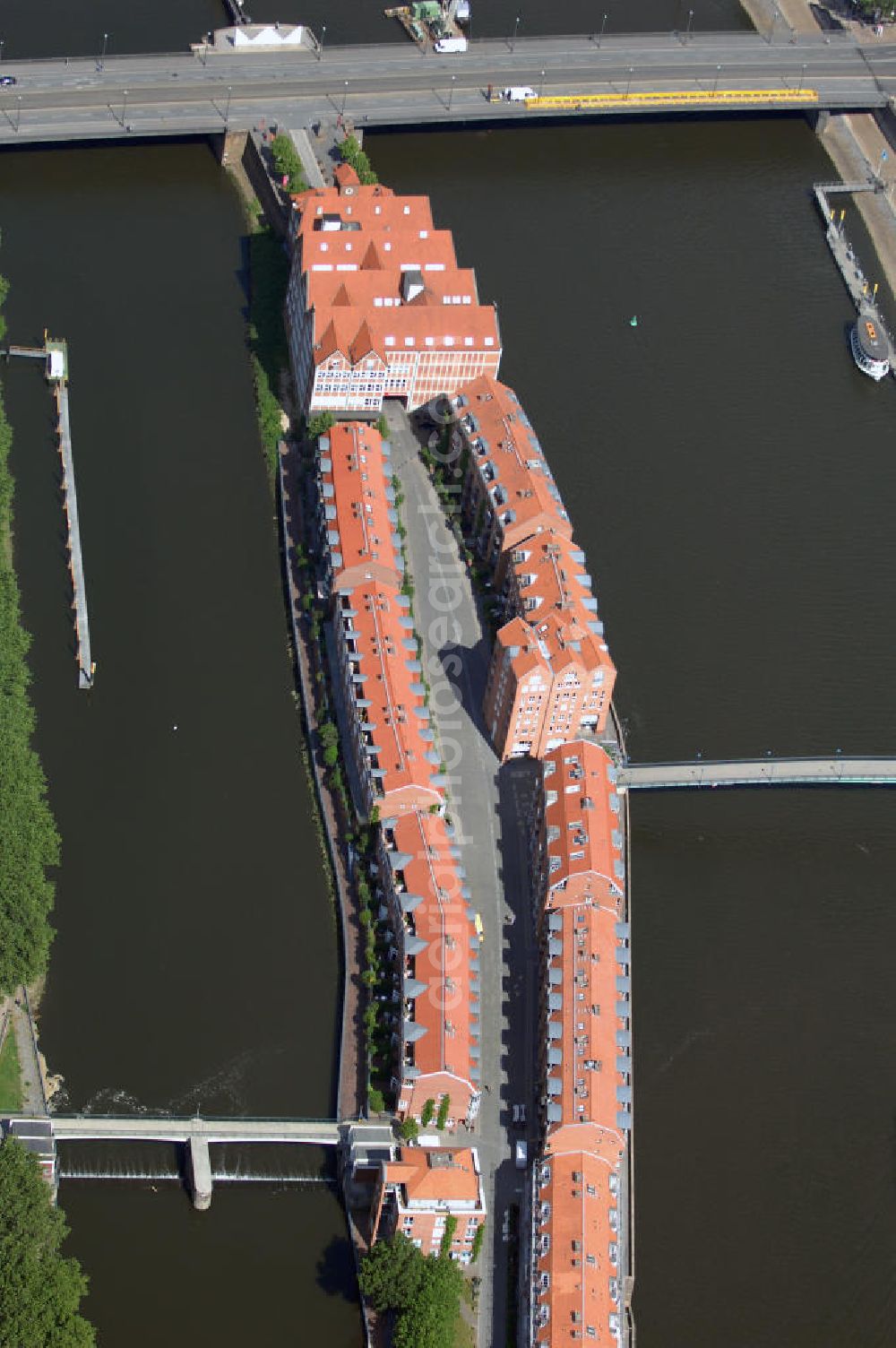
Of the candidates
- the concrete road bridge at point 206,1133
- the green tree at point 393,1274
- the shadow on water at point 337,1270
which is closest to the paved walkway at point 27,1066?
the concrete road bridge at point 206,1133

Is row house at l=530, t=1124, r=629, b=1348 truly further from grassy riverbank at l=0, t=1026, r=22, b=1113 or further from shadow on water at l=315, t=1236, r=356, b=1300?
grassy riverbank at l=0, t=1026, r=22, b=1113

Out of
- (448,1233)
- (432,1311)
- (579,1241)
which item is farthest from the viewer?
(448,1233)

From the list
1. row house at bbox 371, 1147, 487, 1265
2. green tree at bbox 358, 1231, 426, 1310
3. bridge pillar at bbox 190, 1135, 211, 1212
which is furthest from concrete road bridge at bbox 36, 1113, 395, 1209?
green tree at bbox 358, 1231, 426, 1310

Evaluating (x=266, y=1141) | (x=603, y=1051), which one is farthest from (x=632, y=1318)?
(x=266, y=1141)

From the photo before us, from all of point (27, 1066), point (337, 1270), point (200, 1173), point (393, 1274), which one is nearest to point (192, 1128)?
point (200, 1173)

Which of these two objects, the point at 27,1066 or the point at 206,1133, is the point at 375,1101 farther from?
the point at 27,1066

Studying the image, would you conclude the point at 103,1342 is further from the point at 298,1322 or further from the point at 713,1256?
the point at 713,1256

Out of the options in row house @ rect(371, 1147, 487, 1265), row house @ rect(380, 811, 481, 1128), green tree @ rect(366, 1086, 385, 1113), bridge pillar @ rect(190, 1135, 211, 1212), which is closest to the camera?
row house @ rect(371, 1147, 487, 1265)

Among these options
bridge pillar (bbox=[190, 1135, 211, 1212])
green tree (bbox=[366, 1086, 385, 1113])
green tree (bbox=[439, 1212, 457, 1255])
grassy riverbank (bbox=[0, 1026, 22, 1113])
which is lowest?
green tree (bbox=[439, 1212, 457, 1255])
